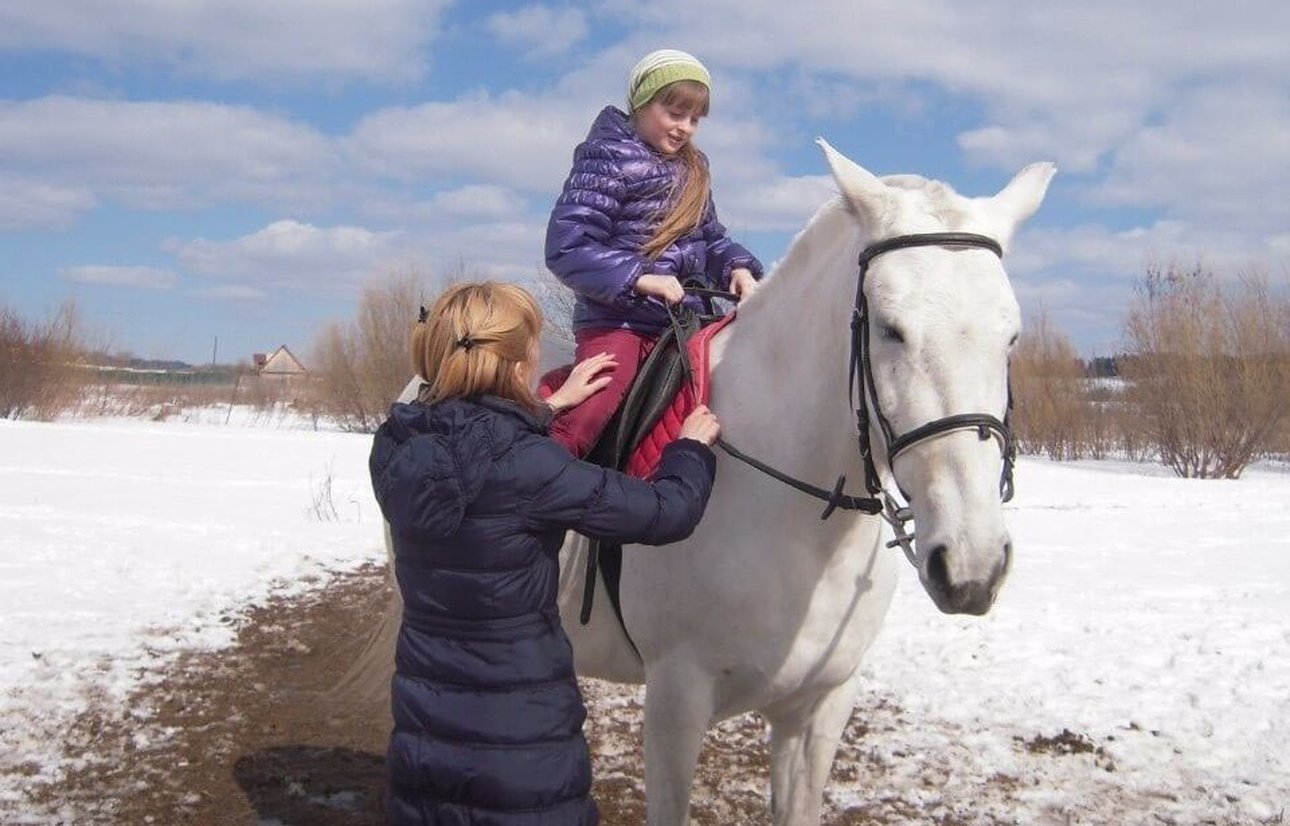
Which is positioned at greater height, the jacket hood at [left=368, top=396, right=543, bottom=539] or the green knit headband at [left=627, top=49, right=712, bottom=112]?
the green knit headband at [left=627, top=49, right=712, bottom=112]

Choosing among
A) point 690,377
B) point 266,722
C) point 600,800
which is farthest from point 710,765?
point 690,377

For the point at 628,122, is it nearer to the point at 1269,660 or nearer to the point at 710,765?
the point at 710,765

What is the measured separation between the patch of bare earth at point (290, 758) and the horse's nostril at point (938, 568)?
255cm

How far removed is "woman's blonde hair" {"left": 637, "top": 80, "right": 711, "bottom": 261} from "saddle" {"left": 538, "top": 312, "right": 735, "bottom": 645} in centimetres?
31

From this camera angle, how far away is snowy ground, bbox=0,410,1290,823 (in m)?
4.41

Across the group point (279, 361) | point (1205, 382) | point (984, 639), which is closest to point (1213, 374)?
point (1205, 382)

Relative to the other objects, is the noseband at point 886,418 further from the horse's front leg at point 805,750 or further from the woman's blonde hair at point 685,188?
the woman's blonde hair at point 685,188

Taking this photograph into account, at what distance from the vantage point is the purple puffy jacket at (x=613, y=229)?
2854mm

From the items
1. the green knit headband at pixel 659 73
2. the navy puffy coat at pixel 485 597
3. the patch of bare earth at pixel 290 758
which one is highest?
the green knit headband at pixel 659 73

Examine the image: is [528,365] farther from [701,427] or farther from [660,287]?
[660,287]

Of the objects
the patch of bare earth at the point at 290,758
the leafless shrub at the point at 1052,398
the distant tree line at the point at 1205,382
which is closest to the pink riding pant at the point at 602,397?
the patch of bare earth at the point at 290,758

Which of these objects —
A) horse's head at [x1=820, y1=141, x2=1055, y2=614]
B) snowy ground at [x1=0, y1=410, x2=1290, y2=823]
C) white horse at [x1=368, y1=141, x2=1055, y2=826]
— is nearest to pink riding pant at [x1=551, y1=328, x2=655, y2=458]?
white horse at [x1=368, y1=141, x2=1055, y2=826]

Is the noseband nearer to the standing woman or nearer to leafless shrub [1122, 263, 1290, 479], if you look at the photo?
the standing woman

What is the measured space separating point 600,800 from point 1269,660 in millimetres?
4492
